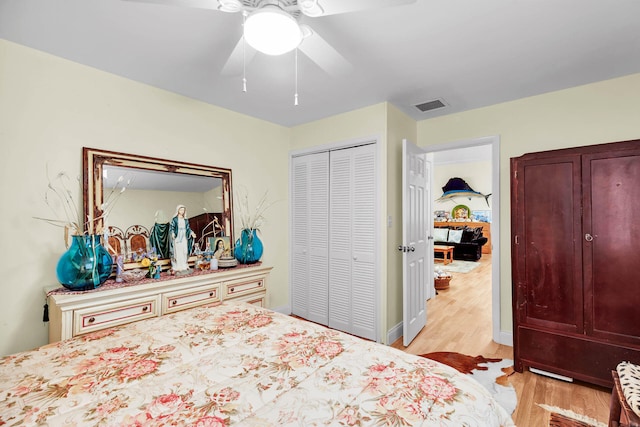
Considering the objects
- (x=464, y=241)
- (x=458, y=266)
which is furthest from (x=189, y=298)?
(x=464, y=241)

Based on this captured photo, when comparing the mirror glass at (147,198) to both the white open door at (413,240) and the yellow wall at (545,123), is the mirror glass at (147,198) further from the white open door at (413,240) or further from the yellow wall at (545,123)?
the yellow wall at (545,123)

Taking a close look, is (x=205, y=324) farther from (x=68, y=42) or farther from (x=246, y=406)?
(x=68, y=42)

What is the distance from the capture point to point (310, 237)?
3.58 m

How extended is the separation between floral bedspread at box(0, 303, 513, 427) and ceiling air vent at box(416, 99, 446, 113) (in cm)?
244

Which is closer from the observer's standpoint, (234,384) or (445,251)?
(234,384)

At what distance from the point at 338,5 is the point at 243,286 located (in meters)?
2.35

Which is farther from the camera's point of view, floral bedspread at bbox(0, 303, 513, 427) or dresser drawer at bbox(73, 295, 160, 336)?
dresser drawer at bbox(73, 295, 160, 336)

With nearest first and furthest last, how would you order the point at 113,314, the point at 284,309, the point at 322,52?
the point at 322,52
the point at 113,314
the point at 284,309

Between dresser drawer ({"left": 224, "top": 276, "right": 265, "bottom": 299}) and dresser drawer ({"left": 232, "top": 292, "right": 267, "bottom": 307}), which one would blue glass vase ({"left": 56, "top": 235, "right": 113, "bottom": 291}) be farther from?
dresser drawer ({"left": 232, "top": 292, "right": 267, "bottom": 307})

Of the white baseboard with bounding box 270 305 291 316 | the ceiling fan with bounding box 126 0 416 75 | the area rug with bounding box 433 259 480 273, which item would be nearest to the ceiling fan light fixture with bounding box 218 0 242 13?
the ceiling fan with bounding box 126 0 416 75

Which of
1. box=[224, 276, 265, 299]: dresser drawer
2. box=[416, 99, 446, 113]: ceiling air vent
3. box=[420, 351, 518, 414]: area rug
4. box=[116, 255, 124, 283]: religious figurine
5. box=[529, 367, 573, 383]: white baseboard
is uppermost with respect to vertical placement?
box=[416, 99, 446, 113]: ceiling air vent

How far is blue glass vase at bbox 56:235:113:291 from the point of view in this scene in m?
1.88

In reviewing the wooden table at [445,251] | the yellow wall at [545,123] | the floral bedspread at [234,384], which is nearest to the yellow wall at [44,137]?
the floral bedspread at [234,384]

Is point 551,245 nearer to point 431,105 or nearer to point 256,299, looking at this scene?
point 431,105
